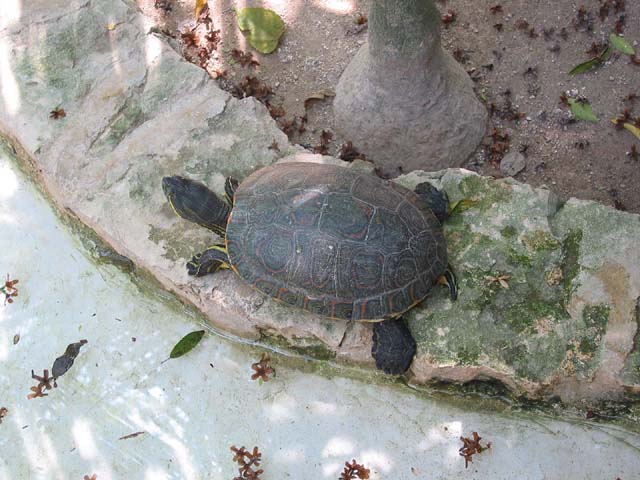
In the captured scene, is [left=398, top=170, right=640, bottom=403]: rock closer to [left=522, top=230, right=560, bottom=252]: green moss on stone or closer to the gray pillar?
[left=522, top=230, right=560, bottom=252]: green moss on stone

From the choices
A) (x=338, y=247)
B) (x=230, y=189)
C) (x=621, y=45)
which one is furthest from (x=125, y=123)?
(x=621, y=45)

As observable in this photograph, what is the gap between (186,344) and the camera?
13.6 ft

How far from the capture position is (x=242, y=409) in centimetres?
403

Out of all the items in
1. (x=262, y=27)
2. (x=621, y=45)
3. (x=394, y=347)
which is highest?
(x=621, y=45)

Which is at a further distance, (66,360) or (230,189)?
(66,360)

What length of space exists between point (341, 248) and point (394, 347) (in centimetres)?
71

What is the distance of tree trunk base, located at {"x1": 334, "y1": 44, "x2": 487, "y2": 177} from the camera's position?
454 cm

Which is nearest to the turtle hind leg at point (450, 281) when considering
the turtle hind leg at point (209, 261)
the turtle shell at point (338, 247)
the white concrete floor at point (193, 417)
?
the turtle shell at point (338, 247)

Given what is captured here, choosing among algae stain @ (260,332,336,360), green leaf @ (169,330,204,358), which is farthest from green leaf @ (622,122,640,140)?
green leaf @ (169,330,204,358)

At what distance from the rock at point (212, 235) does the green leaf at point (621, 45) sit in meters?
1.73

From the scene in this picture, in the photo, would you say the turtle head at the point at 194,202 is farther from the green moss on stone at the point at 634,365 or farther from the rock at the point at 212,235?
the green moss on stone at the point at 634,365

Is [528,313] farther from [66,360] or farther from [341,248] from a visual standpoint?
[66,360]

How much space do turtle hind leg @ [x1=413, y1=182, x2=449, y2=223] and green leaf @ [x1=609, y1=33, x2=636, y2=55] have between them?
219 cm

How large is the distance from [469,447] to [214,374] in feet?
5.86
